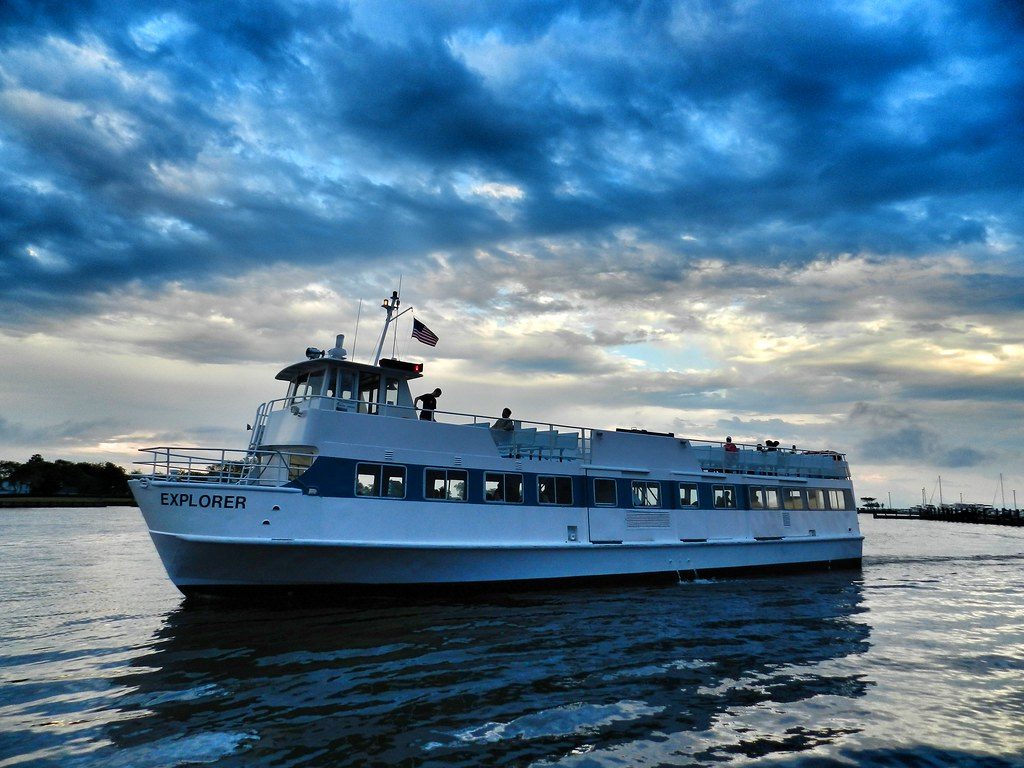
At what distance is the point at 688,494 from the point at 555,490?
17.9ft

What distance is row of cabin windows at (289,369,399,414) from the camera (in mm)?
16688

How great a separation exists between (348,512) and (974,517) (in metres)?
119

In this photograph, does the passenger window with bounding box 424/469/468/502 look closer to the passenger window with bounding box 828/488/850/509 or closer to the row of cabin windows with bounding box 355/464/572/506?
the row of cabin windows with bounding box 355/464/572/506

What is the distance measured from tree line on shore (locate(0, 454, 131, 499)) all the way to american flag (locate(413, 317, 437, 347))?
101637 millimetres

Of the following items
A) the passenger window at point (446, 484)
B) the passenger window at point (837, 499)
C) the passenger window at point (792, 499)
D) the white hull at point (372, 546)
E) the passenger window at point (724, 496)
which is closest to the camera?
the white hull at point (372, 546)

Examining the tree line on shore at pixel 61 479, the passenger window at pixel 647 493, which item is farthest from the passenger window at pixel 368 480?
the tree line on shore at pixel 61 479

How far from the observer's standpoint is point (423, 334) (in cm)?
1838

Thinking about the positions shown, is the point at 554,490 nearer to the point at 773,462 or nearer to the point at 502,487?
the point at 502,487

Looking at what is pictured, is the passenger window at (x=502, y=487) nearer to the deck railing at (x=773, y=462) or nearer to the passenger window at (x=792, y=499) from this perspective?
the deck railing at (x=773, y=462)

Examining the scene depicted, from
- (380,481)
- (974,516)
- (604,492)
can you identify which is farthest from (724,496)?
(974,516)

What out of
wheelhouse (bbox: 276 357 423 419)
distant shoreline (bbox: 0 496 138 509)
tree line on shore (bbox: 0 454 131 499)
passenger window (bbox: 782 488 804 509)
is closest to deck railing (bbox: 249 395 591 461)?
wheelhouse (bbox: 276 357 423 419)

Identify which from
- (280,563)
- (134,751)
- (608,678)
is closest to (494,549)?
(280,563)

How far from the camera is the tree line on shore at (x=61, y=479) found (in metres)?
99.4

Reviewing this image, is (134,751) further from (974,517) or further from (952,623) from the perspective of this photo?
(974,517)
